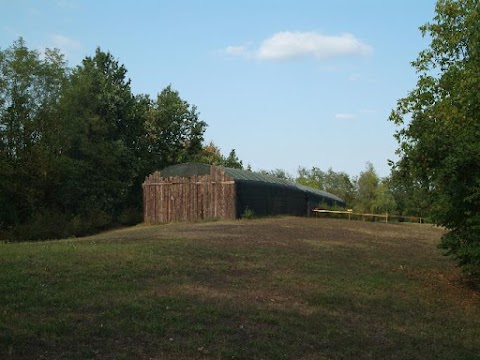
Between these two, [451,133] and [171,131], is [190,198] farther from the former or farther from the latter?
[451,133]

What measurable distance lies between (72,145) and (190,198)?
10.6 meters

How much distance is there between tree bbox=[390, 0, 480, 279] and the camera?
11.4 meters

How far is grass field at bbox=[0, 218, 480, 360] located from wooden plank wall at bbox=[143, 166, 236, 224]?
15323 mm

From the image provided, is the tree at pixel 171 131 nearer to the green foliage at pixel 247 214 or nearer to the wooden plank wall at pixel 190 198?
the wooden plank wall at pixel 190 198

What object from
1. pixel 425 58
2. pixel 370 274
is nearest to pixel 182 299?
pixel 370 274

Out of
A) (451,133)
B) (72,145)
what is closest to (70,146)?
(72,145)

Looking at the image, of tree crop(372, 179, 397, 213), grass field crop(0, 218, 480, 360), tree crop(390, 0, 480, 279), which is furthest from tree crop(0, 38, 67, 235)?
tree crop(372, 179, 397, 213)

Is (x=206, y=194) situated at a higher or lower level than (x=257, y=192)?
lower

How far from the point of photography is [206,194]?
3173 centimetres

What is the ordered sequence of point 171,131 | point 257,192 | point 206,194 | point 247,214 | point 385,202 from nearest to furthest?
point 247,214 → point 206,194 → point 257,192 → point 171,131 → point 385,202

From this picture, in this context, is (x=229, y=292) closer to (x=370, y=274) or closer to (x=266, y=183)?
(x=370, y=274)

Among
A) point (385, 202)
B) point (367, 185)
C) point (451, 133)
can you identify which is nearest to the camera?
point (451, 133)

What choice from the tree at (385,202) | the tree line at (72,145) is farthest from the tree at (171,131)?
the tree at (385,202)

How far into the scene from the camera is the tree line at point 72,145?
31.3 meters
